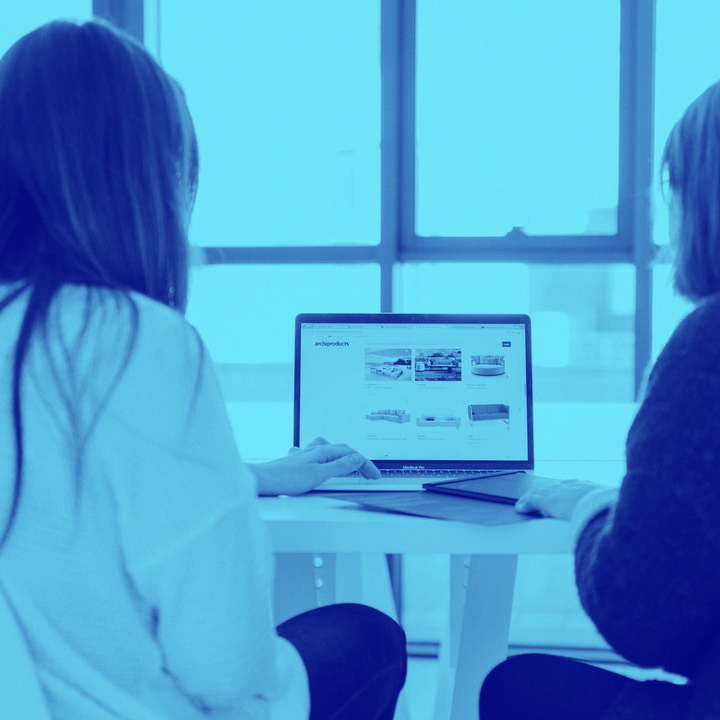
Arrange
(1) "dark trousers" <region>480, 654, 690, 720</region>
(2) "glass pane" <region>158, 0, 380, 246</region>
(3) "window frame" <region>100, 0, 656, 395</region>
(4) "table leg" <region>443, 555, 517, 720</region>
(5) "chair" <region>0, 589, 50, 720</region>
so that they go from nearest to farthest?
(5) "chair" <region>0, 589, 50, 720</region> → (1) "dark trousers" <region>480, 654, 690, 720</region> → (4) "table leg" <region>443, 555, 517, 720</region> → (3) "window frame" <region>100, 0, 656, 395</region> → (2) "glass pane" <region>158, 0, 380, 246</region>

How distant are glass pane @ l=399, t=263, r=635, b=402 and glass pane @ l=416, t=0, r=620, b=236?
0.14 m

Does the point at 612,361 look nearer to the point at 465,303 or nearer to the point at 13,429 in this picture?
the point at 465,303

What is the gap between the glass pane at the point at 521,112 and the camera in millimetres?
2887

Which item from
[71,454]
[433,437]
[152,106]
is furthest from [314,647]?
[433,437]

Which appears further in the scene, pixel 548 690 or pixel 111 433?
pixel 548 690

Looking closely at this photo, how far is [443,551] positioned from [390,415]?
57 cm

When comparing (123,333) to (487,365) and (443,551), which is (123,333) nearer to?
(443,551)

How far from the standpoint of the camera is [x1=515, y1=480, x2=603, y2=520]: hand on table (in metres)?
1.23

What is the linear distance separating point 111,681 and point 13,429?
234 millimetres

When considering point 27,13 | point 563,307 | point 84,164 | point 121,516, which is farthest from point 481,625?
point 27,13

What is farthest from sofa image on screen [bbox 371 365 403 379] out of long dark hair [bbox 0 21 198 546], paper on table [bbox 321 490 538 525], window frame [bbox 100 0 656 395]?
window frame [bbox 100 0 656 395]

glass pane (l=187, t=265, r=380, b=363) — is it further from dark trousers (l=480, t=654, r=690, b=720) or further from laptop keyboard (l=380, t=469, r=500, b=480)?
dark trousers (l=480, t=654, r=690, b=720)

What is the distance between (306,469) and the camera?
4.88ft

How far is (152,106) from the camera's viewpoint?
35.7 inches
